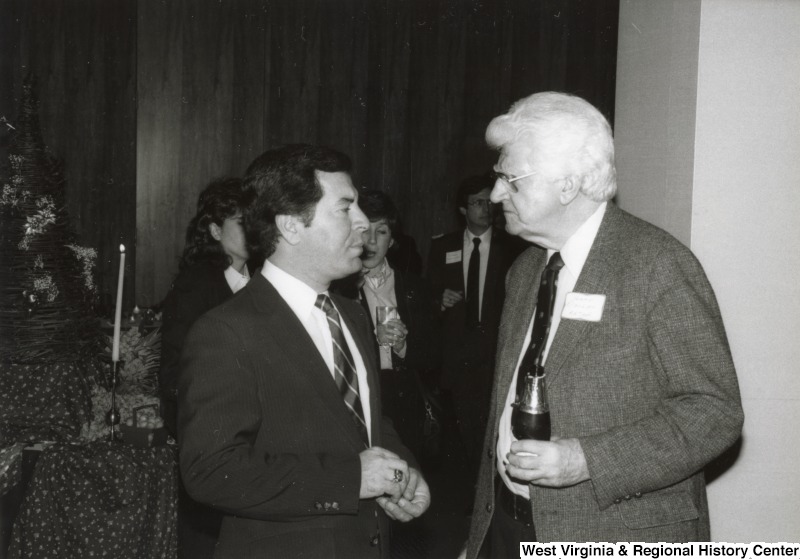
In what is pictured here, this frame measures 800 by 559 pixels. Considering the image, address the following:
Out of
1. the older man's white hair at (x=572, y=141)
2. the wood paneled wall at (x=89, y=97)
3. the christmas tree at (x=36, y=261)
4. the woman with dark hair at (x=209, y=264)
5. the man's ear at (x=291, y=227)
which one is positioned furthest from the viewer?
the wood paneled wall at (x=89, y=97)

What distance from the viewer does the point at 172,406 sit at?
2.94 meters

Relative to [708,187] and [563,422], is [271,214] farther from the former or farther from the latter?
[708,187]

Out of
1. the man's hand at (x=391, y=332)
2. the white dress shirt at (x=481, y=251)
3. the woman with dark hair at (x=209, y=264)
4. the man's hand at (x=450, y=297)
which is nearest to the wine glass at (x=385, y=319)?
the man's hand at (x=391, y=332)

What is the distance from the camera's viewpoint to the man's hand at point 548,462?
150 centimetres

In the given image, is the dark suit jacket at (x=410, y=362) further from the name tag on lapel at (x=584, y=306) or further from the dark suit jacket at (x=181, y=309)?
the name tag on lapel at (x=584, y=306)

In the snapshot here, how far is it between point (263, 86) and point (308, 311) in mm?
5191

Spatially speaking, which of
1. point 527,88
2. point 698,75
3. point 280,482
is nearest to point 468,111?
point 527,88

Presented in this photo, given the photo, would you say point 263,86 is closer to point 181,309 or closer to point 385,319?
point 181,309

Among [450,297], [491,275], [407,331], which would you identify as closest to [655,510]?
[407,331]

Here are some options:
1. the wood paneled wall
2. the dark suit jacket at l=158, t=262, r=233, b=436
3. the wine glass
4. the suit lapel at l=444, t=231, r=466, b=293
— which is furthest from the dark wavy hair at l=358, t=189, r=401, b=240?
the wood paneled wall

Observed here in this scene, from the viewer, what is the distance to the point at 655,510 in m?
1.61

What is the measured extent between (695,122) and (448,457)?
11.5ft

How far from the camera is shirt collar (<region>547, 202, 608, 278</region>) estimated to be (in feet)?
5.79

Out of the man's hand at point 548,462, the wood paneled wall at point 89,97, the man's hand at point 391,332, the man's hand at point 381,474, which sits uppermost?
the wood paneled wall at point 89,97
